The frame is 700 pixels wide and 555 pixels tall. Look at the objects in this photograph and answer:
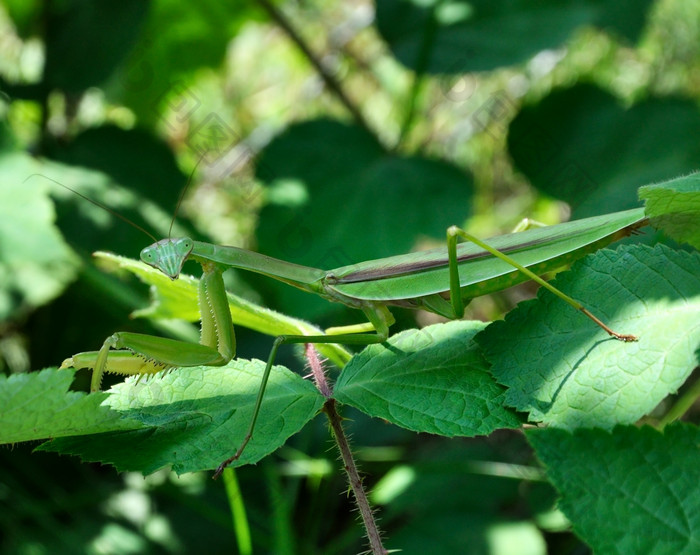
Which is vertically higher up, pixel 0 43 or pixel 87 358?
pixel 0 43

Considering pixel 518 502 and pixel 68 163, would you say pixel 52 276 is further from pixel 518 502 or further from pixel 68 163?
pixel 518 502

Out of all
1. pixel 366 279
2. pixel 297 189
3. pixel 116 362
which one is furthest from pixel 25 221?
pixel 366 279

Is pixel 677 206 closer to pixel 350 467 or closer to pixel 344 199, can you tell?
pixel 350 467

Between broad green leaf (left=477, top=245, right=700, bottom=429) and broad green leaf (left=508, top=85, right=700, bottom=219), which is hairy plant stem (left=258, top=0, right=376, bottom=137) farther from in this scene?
broad green leaf (left=477, top=245, right=700, bottom=429)

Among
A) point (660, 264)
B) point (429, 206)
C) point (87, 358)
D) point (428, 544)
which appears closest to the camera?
point (660, 264)

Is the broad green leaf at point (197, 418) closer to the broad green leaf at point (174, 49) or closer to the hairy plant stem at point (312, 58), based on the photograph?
the hairy plant stem at point (312, 58)

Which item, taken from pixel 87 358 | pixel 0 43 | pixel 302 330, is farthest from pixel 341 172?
pixel 0 43

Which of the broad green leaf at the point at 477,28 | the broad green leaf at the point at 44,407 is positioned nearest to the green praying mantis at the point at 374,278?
the broad green leaf at the point at 44,407
